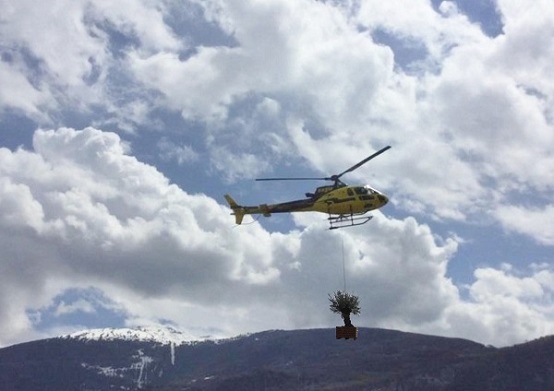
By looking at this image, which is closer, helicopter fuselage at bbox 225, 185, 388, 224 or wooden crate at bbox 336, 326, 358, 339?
wooden crate at bbox 336, 326, 358, 339

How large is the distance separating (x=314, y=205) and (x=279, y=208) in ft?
20.5

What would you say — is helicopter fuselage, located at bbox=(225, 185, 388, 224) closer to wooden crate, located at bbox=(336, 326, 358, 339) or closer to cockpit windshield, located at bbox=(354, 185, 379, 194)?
cockpit windshield, located at bbox=(354, 185, 379, 194)

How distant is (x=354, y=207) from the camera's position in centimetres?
7212

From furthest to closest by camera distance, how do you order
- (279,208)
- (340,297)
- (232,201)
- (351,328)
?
1. (232,201)
2. (279,208)
3. (340,297)
4. (351,328)

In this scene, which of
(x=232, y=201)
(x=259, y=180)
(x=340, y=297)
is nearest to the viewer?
(x=340, y=297)

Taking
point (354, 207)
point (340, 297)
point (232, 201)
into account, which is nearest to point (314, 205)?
point (354, 207)

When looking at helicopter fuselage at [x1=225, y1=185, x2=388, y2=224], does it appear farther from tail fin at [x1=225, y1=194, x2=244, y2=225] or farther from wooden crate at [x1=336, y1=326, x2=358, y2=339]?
wooden crate at [x1=336, y1=326, x2=358, y2=339]

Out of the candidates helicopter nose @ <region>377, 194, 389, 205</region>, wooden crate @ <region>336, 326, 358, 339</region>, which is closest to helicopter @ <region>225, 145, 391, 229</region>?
helicopter nose @ <region>377, 194, 389, 205</region>

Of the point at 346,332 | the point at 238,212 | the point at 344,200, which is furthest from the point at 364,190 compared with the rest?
the point at 346,332

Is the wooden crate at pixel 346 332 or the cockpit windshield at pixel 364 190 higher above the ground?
the cockpit windshield at pixel 364 190

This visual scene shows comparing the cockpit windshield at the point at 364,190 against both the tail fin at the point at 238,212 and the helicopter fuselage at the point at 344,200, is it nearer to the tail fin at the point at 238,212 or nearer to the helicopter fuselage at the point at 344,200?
the helicopter fuselage at the point at 344,200

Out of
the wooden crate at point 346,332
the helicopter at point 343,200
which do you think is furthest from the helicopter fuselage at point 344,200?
the wooden crate at point 346,332

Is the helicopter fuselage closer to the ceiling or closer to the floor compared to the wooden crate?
closer to the ceiling

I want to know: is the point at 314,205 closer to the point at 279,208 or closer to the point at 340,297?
the point at 279,208
